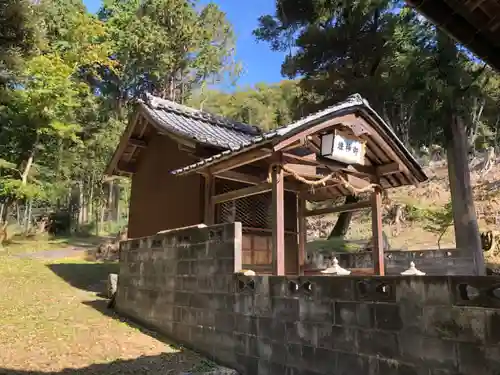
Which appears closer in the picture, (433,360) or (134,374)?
(433,360)

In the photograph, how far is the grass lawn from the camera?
657 centimetres

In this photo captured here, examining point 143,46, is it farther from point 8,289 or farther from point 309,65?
point 8,289

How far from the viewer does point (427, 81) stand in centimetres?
1445

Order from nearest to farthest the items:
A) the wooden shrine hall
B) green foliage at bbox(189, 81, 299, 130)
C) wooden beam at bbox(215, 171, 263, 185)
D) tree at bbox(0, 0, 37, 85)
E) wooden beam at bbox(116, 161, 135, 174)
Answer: the wooden shrine hall → wooden beam at bbox(215, 171, 263, 185) → wooden beam at bbox(116, 161, 135, 174) → tree at bbox(0, 0, 37, 85) → green foliage at bbox(189, 81, 299, 130)

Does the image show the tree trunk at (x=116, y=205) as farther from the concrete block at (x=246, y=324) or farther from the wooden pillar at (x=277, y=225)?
the concrete block at (x=246, y=324)

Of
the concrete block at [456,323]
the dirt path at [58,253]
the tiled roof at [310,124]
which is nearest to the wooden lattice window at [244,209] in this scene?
the tiled roof at [310,124]

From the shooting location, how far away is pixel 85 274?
14852 millimetres

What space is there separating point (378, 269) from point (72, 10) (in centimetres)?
2727

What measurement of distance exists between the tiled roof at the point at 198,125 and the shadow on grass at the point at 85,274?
564 centimetres

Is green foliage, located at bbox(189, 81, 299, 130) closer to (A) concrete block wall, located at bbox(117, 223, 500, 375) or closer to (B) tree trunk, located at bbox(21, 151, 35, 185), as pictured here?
(B) tree trunk, located at bbox(21, 151, 35, 185)

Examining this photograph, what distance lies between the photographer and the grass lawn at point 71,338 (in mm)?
6570

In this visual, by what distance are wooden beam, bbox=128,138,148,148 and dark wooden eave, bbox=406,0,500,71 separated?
10419mm

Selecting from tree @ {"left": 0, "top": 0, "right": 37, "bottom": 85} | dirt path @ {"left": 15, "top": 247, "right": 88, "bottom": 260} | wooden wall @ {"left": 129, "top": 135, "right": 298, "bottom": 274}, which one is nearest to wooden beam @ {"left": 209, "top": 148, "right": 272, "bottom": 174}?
wooden wall @ {"left": 129, "top": 135, "right": 298, "bottom": 274}

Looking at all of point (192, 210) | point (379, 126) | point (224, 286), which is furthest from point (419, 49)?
point (224, 286)
